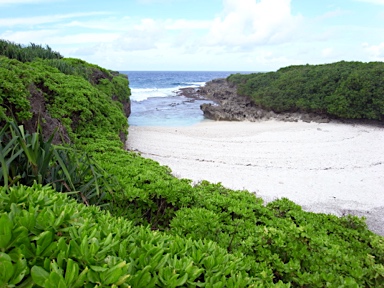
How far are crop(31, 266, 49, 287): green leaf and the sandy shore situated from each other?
269 inches

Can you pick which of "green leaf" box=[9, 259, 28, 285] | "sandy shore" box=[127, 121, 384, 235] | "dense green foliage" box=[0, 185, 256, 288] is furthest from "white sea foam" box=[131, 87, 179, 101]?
"green leaf" box=[9, 259, 28, 285]

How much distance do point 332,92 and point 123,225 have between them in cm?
2517

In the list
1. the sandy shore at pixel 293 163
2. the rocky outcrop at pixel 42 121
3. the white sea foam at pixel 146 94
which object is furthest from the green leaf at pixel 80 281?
the white sea foam at pixel 146 94

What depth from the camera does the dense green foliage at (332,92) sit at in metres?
21.2

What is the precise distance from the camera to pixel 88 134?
23.1 feet

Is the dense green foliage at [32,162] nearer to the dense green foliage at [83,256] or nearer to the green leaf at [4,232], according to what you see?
the dense green foliage at [83,256]

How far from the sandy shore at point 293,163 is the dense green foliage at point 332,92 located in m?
3.38

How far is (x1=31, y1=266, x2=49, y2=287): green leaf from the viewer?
47.1 inches

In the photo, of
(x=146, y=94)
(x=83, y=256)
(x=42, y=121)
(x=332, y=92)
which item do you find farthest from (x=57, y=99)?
(x=146, y=94)

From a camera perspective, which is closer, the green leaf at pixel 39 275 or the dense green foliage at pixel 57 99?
the green leaf at pixel 39 275

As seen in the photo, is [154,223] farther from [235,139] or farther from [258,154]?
[235,139]

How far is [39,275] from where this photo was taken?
3.98 ft

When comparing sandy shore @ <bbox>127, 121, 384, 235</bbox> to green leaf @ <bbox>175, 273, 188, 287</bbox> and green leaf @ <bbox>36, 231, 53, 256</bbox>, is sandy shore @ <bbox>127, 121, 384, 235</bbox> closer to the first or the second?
green leaf @ <bbox>175, 273, 188, 287</bbox>

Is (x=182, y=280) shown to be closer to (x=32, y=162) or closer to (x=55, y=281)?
(x=55, y=281)
